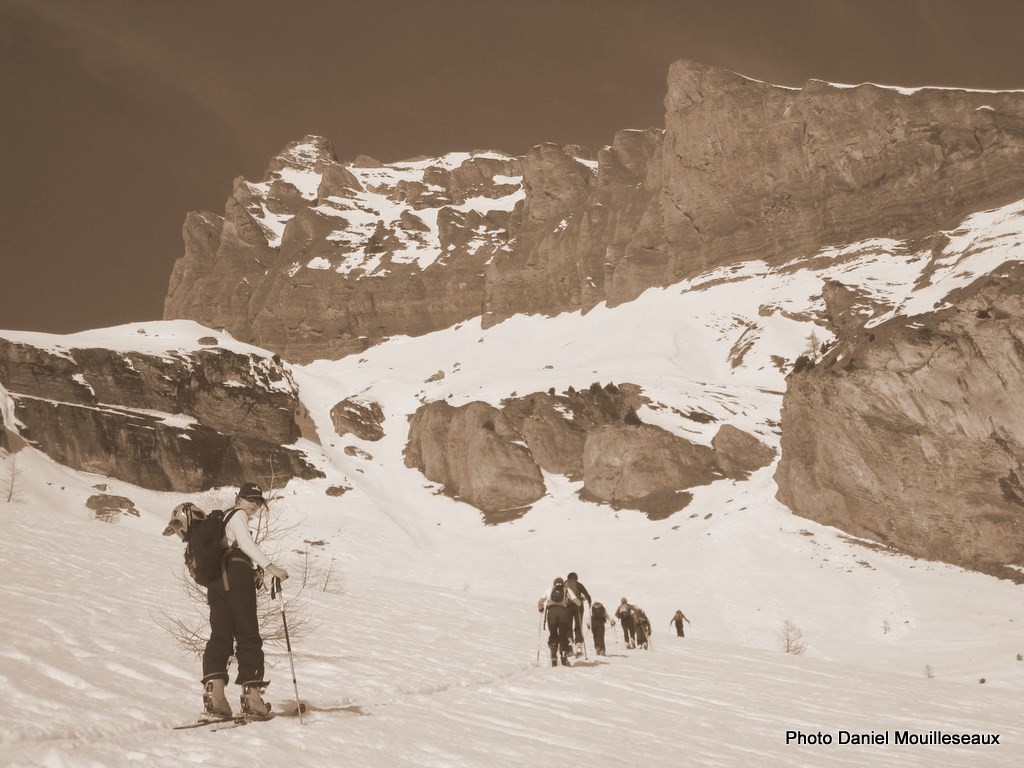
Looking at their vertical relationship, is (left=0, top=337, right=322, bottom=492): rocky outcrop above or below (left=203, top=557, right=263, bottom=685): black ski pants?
above

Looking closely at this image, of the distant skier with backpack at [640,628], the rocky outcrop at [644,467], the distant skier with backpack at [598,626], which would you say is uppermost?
the rocky outcrop at [644,467]

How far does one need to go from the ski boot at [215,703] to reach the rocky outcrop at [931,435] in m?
47.8

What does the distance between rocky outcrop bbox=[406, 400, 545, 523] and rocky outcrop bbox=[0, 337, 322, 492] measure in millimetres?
11222

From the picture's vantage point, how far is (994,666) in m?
30.2

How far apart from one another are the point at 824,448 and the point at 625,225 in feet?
356

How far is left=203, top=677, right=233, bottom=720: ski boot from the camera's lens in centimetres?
714

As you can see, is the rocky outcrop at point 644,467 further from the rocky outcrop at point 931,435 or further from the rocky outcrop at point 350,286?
the rocky outcrop at point 350,286

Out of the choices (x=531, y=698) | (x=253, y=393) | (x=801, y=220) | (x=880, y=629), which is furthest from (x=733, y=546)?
(x=801, y=220)

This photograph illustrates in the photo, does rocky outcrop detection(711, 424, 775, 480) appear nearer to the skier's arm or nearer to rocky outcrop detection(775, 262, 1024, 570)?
rocky outcrop detection(775, 262, 1024, 570)

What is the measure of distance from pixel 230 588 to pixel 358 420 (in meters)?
99.2

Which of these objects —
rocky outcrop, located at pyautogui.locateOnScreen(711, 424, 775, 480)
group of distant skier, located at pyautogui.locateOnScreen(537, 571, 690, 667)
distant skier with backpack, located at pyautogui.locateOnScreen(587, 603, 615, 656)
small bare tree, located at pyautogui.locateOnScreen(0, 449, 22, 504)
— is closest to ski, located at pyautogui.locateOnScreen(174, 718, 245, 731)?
group of distant skier, located at pyautogui.locateOnScreen(537, 571, 690, 667)

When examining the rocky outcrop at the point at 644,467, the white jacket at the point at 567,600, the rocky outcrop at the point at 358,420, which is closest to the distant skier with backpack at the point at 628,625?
the white jacket at the point at 567,600

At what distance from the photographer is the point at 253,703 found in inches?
287

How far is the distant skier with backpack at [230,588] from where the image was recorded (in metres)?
7.33
